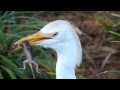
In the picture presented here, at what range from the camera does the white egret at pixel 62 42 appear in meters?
2.47

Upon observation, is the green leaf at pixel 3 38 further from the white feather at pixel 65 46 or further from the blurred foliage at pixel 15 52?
the white feather at pixel 65 46

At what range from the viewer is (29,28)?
2643mm

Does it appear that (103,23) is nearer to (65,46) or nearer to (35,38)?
(65,46)

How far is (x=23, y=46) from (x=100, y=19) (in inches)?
19.5

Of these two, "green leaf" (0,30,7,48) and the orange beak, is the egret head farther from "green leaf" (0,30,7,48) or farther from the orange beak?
"green leaf" (0,30,7,48)

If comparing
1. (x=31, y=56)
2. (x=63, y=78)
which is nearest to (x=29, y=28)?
(x=31, y=56)

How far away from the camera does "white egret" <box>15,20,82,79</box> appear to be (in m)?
2.47

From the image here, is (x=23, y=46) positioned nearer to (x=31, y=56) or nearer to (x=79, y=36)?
(x=31, y=56)

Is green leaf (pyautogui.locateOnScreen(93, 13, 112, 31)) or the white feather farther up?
green leaf (pyautogui.locateOnScreen(93, 13, 112, 31))

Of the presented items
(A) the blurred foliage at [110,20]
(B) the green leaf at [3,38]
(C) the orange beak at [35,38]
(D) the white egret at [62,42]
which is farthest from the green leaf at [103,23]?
(B) the green leaf at [3,38]

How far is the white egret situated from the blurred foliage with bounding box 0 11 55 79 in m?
0.09

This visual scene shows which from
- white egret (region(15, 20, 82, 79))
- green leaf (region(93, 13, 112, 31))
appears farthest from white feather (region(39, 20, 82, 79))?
green leaf (region(93, 13, 112, 31))

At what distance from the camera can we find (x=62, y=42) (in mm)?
2521

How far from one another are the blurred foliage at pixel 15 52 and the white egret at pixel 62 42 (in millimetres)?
88
